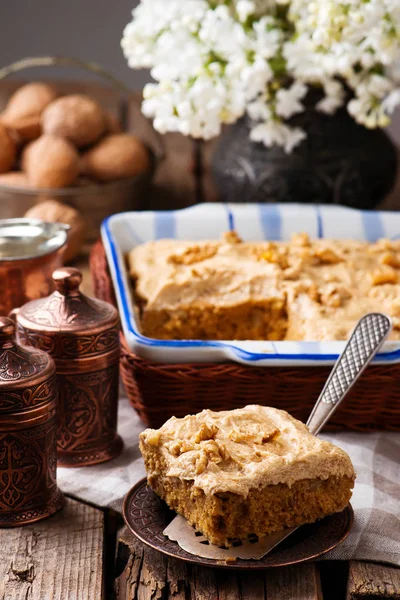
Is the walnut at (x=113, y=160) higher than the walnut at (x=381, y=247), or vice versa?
the walnut at (x=113, y=160)

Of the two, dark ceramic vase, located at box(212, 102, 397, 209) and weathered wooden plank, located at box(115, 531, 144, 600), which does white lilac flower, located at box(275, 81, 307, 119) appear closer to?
dark ceramic vase, located at box(212, 102, 397, 209)

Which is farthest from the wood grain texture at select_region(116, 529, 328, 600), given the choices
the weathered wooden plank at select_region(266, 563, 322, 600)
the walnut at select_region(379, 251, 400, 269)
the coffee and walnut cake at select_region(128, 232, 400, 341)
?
the walnut at select_region(379, 251, 400, 269)

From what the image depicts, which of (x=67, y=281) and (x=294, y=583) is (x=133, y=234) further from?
(x=294, y=583)

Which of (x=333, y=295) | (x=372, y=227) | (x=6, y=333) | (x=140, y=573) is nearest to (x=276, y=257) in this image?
(x=333, y=295)

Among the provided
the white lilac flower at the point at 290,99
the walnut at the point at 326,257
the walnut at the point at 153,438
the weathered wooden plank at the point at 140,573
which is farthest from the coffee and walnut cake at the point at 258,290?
the weathered wooden plank at the point at 140,573

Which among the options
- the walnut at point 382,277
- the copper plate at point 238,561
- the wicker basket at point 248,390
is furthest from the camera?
the walnut at point 382,277

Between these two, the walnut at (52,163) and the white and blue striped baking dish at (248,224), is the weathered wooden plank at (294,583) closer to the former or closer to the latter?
the white and blue striped baking dish at (248,224)
